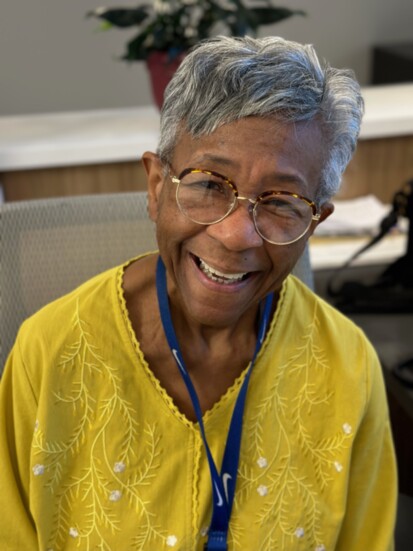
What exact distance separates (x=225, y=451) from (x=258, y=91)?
1.62ft

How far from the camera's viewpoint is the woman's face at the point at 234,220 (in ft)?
2.71

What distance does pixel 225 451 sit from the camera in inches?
39.7

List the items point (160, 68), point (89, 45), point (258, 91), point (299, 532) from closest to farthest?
point (258, 91)
point (299, 532)
point (160, 68)
point (89, 45)

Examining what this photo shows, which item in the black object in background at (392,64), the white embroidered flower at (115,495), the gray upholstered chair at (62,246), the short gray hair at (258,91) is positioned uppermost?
the short gray hair at (258,91)

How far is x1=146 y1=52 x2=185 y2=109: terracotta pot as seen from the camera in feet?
6.91

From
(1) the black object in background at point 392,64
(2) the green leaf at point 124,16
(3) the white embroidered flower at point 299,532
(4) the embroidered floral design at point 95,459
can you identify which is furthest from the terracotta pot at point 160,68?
(1) the black object in background at point 392,64

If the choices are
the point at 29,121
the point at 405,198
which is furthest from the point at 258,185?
the point at 29,121

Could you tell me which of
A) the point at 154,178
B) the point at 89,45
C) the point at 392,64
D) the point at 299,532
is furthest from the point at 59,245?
the point at 392,64

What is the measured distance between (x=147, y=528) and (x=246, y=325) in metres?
0.32

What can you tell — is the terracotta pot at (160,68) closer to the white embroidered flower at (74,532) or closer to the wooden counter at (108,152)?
the wooden counter at (108,152)

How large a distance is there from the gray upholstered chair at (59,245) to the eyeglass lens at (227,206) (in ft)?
1.27

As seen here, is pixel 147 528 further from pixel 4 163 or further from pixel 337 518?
pixel 4 163

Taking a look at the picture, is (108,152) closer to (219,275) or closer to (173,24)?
(173,24)

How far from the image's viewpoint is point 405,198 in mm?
1684
